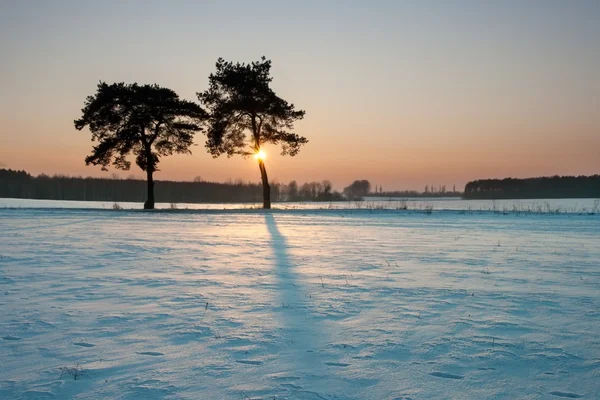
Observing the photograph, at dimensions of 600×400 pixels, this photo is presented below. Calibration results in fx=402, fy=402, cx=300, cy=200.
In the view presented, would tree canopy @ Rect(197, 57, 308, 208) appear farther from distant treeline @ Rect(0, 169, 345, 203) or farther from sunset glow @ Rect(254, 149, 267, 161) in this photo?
distant treeline @ Rect(0, 169, 345, 203)

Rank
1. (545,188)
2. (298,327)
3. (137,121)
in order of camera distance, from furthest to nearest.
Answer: (545,188) < (137,121) < (298,327)

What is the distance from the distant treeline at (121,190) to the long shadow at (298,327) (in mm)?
76832

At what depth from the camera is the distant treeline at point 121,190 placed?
100625mm

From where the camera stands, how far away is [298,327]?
469 cm

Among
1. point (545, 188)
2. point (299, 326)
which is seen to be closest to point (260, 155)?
point (299, 326)

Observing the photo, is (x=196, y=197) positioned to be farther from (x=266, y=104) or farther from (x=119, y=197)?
(x=266, y=104)

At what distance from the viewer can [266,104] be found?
31484mm

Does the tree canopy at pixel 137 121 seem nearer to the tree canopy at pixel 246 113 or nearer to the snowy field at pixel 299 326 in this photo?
the tree canopy at pixel 246 113

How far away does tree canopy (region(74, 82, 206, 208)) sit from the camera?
3150cm

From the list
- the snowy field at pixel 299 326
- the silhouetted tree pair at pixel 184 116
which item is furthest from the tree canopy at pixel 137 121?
the snowy field at pixel 299 326

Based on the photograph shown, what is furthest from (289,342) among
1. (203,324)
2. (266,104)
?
(266,104)

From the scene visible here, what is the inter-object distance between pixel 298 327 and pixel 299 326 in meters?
0.04

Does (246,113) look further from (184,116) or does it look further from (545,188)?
(545,188)

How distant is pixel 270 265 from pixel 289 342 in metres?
4.47
